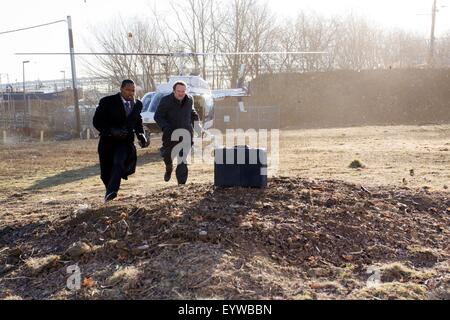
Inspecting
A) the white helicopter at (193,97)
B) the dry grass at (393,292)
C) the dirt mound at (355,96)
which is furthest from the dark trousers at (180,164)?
the dirt mound at (355,96)

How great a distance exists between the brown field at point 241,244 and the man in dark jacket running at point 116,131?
0.72 metres

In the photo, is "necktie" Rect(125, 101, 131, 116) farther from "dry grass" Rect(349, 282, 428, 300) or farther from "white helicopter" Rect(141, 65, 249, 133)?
"white helicopter" Rect(141, 65, 249, 133)

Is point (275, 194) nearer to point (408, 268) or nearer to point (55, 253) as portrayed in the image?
point (408, 268)

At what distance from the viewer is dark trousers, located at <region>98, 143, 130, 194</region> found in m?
7.10

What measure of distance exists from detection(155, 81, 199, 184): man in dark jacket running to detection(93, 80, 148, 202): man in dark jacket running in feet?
3.52

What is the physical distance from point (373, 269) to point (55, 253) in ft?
10.7

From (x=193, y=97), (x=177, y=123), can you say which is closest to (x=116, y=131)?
(x=177, y=123)

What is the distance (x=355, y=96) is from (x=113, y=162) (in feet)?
113

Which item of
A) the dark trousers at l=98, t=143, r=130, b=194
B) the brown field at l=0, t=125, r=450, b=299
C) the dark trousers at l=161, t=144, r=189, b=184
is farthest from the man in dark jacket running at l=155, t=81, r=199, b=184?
the brown field at l=0, t=125, r=450, b=299

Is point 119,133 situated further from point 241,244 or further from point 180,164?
point 241,244

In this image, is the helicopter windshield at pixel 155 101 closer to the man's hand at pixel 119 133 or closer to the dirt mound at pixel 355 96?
the man's hand at pixel 119 133

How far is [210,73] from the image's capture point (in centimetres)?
4422
